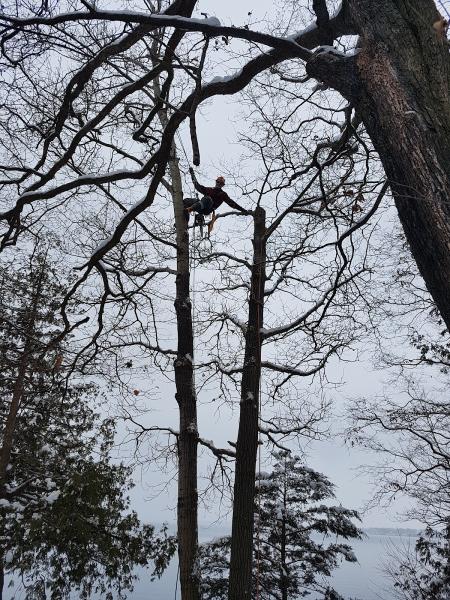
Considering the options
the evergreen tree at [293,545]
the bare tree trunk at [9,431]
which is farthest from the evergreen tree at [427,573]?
the bare tree trunk at [9,431]

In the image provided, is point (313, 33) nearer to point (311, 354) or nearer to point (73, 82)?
point (73, 82)

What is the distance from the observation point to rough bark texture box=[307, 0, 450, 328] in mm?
2082

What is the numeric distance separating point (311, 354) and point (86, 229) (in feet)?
11.7

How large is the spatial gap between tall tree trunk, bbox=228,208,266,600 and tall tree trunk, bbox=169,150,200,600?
2.24ft

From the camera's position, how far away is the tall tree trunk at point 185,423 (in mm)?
5785

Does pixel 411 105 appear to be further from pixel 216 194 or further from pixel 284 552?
pixel 284 552

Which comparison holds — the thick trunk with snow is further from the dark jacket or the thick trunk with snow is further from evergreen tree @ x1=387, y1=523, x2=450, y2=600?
evergreen tree @ x1=387, y1=523, x2=450, y2=600

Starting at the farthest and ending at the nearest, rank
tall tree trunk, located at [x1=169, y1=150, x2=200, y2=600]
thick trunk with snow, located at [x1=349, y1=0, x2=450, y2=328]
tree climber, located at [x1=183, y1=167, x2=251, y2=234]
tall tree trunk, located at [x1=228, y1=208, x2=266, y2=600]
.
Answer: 1. tall tree trunk, located at [x1=169, y1=150, x2=200, y2=600]
2. tall tree trunk, located at [x1=228, y1=208, x2=266, y2=600]
3. tree climber, located at [x1=183, y1=167, x2=251, y2=234]
4. thick trunk with snow, located at [x1=349, y1=0, x2=450, y2=328]

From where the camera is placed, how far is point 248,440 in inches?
231

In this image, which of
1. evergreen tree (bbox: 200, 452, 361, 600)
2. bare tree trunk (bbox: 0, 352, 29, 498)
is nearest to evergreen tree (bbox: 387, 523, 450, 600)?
evergreen tree (bbox: 200, 452, 361, 600)

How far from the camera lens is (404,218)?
223 centimetres

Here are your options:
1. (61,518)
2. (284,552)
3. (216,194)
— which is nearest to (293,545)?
(284,552)

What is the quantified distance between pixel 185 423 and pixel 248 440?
977 mm

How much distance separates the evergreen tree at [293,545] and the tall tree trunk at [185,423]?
4.77 metres
